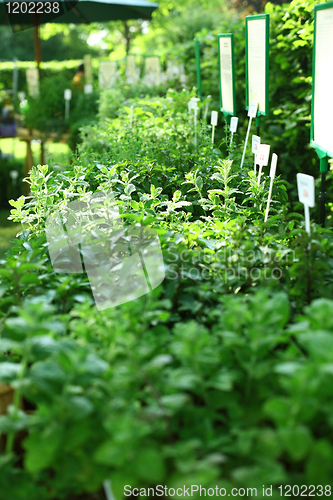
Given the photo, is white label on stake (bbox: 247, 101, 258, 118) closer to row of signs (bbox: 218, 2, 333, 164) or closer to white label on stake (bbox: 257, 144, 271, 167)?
row of signs (bbox: 218, 2, 333, 164)

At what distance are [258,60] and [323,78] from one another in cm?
85

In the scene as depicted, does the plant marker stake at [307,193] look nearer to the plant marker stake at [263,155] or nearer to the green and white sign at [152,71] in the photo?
the plant marker stake at [263,155]

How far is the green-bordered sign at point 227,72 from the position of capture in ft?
10.5

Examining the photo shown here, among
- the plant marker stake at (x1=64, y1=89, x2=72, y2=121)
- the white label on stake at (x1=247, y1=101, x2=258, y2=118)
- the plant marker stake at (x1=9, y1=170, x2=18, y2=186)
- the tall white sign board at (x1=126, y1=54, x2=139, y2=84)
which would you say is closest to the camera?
the white label on stake at (x1=247, y1=101, x2=258, y2=118)

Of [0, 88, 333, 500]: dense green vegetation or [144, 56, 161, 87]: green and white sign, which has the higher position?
[144, 56, 161, 87]: green and white sign

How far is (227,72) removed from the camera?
11.0 ft

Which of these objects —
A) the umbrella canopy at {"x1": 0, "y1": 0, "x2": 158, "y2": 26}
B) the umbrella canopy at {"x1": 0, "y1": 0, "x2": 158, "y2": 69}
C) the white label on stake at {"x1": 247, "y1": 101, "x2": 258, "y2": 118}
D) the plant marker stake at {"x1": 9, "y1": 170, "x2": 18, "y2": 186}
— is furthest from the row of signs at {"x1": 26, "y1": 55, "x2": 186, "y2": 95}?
the white label on stake at {"x1": 247, "y1": 101, "x2": 258, "y2": 118}

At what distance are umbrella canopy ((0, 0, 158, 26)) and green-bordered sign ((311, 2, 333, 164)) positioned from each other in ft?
13.3

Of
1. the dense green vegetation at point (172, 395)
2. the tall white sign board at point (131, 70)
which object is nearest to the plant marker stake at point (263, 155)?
the dense green vegetation at point (172, 395)

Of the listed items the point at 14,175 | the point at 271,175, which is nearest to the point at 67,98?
the point at 14,175

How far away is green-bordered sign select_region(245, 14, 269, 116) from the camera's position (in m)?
2.65

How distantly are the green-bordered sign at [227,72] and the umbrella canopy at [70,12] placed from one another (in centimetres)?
269

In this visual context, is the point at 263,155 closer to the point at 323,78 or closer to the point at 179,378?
the point at 323,78

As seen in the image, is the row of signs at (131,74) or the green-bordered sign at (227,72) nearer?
the green-bordered sign at (227,72)
